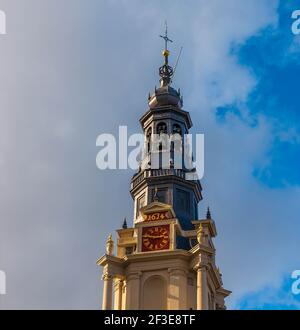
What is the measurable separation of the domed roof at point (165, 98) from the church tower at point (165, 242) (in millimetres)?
1449

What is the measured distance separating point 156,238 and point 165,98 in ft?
60.8

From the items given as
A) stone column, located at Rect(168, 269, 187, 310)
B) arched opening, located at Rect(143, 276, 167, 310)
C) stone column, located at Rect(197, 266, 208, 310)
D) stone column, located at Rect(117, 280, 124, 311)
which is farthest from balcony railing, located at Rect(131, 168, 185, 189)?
stone column, located at Rect(197, 266, 208, 310)

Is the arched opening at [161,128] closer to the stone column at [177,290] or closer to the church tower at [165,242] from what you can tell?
the church tower at [165,242]

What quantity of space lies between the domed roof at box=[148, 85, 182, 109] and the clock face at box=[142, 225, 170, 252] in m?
16.5

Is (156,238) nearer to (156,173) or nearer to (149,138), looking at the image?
(156,173)

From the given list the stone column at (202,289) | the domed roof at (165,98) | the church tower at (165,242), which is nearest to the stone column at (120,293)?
the church tower at (165,242)

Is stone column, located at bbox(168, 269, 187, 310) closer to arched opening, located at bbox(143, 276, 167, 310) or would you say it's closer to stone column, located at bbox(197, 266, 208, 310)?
arched opening, located at bbox(143, 276, 167, 310)

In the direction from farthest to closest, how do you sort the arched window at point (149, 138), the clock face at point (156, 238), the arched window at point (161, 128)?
the arched window at point (161, 128)
the arched window at point (149, 138)
the clock face at point (156, 238)

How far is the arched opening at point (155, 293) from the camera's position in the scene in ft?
206

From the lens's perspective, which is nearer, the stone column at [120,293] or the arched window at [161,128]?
the stone column at [120,293]

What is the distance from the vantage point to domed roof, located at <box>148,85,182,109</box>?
78688mm

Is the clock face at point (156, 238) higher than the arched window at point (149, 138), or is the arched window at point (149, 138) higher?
the arched window at point (149, 138)
